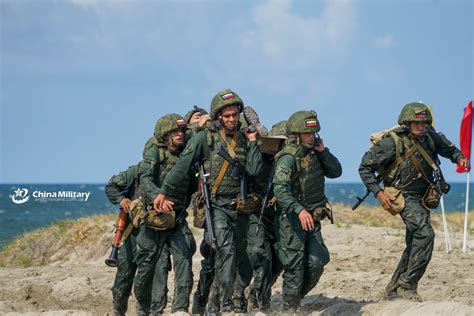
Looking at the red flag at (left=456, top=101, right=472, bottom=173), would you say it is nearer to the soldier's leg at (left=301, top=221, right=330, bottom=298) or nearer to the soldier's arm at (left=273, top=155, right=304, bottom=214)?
the soldier's leg at (left=301, top=221, right=330, bottom=298)

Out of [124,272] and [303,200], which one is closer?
[303,200]

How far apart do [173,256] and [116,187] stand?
143cm

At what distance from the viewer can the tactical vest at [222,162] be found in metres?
10.6

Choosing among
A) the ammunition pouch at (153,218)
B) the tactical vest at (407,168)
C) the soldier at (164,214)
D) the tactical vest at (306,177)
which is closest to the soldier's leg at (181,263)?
the soldier at (164,214)

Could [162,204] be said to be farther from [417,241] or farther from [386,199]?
[417,241]

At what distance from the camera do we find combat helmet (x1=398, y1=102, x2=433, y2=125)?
11031 mm

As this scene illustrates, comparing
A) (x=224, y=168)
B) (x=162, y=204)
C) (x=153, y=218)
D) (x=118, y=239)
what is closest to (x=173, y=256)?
(x=153, y=218)

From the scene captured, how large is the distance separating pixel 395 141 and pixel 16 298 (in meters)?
6.80

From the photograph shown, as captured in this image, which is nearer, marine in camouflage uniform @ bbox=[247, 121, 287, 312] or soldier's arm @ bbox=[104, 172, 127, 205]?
marine in camouflage uniform @ bbox=[247, 121, 287, 312]

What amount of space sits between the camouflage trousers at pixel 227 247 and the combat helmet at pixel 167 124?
1134 mm

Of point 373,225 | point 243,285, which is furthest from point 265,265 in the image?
point 373,225

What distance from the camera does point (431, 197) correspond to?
11242mm

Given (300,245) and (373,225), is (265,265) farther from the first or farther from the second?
(373,225)

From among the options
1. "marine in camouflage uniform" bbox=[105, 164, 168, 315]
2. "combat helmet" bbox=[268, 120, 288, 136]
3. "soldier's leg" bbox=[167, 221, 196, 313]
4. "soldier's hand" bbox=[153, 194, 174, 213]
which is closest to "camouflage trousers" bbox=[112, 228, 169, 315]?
"marine in camouflage uniform" bbox=[105, 164, 168, 315]
